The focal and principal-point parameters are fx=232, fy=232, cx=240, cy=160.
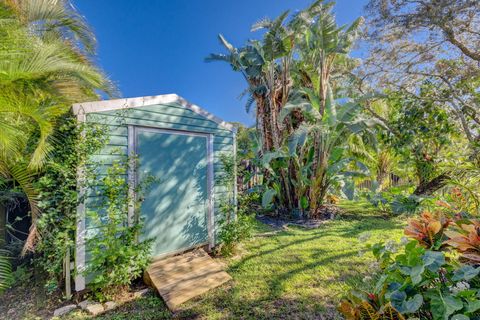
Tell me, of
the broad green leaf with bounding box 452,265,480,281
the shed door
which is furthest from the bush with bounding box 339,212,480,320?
the shed door

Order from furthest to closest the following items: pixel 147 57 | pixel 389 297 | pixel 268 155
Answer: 1. pixel 147 57
2. pixel 268 155
3. pixel 389 297

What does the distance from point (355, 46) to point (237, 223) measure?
552 centimetres

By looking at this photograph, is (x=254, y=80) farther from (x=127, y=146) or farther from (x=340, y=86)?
(x=127, y=146)

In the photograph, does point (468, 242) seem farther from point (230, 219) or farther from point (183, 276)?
point (230, 219)

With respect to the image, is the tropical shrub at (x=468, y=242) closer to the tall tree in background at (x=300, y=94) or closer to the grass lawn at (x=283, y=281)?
the grass lawn at (x=283, y=281)

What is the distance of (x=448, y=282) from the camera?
1412mm

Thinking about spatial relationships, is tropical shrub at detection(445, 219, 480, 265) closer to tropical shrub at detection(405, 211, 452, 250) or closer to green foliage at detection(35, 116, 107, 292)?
tropical shrub at detection(405, 211, 452, 250)

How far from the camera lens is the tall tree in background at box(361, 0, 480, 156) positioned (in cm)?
402

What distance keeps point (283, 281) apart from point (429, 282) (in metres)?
2.32

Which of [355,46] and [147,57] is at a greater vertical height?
[147,57]

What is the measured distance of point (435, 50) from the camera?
498 centimetres

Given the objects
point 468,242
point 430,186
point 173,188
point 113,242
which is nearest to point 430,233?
point 468,242

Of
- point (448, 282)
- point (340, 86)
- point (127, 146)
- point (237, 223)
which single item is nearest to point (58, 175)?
point (127, 146)

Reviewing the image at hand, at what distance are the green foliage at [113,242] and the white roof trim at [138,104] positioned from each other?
0.84 m
